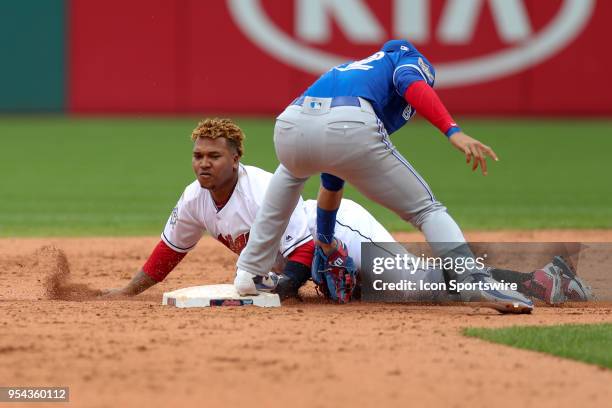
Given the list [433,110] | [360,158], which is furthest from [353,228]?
[433,110]

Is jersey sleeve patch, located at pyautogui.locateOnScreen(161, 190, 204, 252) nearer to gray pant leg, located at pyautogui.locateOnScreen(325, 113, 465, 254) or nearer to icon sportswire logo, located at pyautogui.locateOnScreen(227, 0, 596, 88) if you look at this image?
gray pant leg, located at pyautogui.locateOnScreen(325, 113, 465, 254)

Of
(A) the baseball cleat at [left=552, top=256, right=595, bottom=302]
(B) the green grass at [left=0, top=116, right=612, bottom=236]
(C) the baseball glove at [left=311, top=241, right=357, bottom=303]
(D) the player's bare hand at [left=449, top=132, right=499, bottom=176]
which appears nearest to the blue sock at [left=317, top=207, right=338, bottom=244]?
(C) the baseball glove at [left=311, top=241, right=357, bottom=303]

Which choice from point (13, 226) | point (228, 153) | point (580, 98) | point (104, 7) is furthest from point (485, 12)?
point (228, 153)

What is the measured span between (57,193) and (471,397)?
9.22m

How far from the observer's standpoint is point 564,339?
4945mm

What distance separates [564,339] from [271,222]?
5.33 ft

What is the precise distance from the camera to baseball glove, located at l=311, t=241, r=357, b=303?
6000 millimetres

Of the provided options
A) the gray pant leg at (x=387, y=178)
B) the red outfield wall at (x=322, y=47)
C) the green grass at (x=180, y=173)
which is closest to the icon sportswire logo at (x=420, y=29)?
the red outfield wall at (x=322, y=47)

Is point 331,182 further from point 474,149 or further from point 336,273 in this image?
point 474,149

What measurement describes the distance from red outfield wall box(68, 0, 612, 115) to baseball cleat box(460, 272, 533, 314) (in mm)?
14423

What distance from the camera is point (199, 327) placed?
5219 mm

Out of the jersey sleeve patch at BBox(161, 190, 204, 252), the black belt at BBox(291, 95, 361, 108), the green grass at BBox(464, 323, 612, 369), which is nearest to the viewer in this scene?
the green grass at BBox(464, 323, 612, 369)

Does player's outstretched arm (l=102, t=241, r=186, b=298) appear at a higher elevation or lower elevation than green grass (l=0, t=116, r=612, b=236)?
lower

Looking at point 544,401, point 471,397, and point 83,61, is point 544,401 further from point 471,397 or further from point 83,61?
point 83,61
